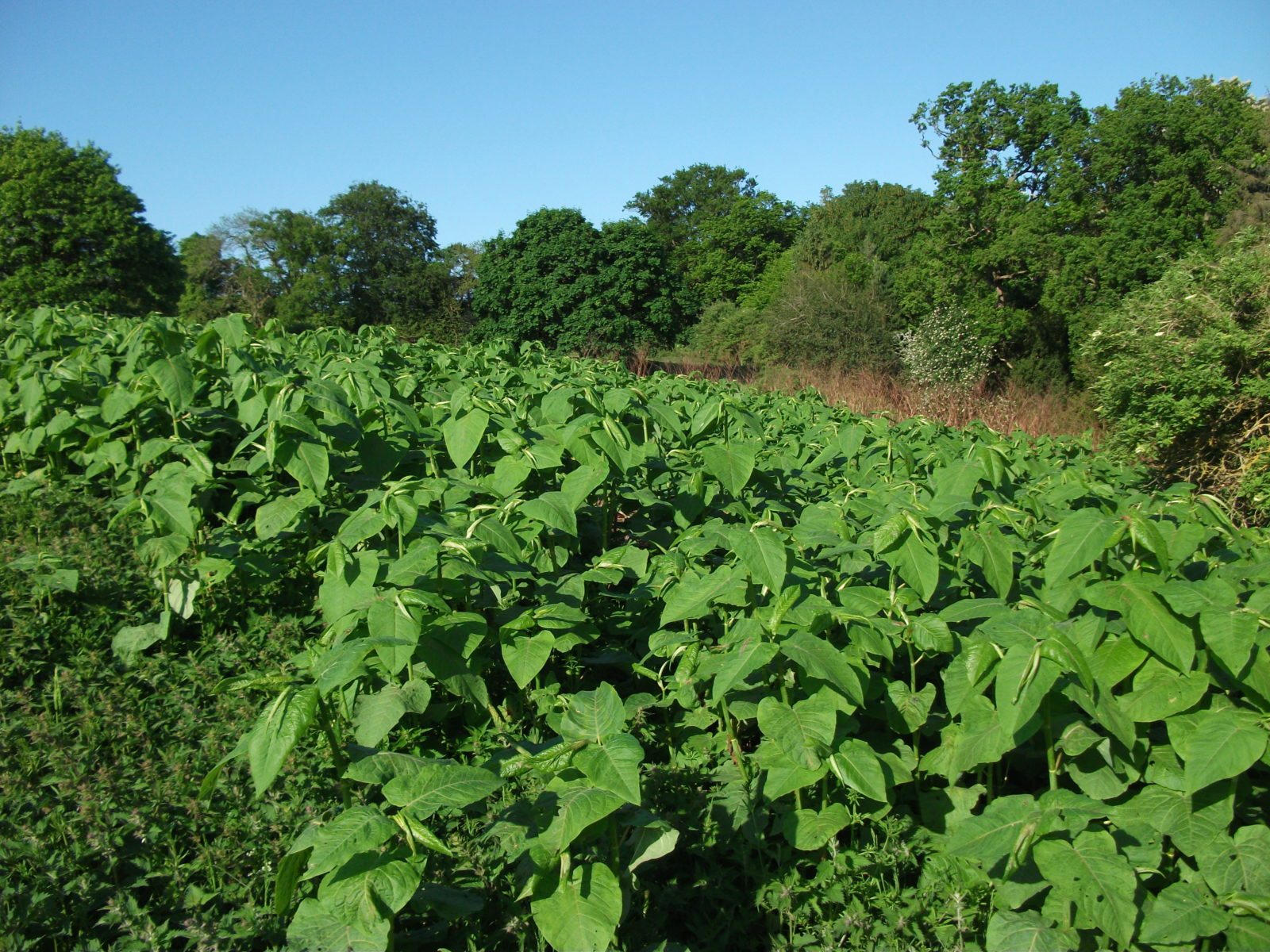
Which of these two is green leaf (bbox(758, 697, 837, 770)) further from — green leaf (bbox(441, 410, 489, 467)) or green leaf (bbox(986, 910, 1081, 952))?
green leaf (bbox(441, 410, 489, 467))

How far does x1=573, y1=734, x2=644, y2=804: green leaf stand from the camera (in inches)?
65.0

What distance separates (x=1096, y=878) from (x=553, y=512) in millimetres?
1716

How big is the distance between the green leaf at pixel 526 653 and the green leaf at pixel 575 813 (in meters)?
→ 0.84

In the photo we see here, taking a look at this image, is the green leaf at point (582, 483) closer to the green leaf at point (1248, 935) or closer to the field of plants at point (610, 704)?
the field of plants at point (610, 704)

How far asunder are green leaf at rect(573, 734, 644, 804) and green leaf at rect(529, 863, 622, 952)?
0.65ft

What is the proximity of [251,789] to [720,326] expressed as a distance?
2719cm

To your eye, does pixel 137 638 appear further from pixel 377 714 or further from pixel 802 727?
pixel 802 727

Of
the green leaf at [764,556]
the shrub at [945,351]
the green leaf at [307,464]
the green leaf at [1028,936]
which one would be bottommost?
the green leaf at [1028,936]

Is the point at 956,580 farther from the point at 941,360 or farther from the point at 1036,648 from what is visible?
the point at 941,360

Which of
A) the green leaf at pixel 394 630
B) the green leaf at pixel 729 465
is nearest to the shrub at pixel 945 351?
the green leaf at pixel 729 465

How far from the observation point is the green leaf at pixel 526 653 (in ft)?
8.31

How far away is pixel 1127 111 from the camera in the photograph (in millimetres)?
18781

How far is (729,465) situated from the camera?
311cm

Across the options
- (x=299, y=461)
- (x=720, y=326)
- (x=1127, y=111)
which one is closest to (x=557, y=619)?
(x=299, y=461)
